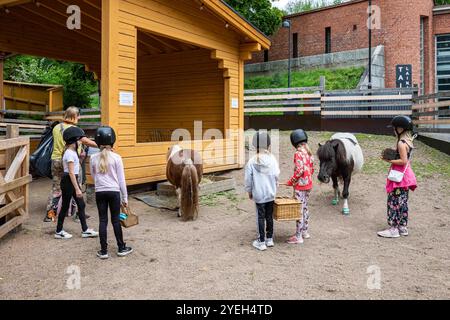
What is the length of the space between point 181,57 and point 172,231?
24.3ft

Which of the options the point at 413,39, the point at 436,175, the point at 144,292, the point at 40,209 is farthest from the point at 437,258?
the point at 413,39

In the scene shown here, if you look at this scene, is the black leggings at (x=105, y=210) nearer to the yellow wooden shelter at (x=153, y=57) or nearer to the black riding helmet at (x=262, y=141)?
the black riding helmet at (x=262, y=141)

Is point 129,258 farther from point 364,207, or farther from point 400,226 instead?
point 364,207

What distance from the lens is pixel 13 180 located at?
532cm

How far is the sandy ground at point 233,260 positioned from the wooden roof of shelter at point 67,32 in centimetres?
450

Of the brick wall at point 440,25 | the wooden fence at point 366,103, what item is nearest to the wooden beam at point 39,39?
→ the wooden fence at point 366,103

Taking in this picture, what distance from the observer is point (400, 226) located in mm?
5738

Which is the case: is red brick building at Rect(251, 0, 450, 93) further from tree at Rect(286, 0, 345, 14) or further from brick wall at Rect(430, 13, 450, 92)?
tree at Rect(286, 0, 345, 14)

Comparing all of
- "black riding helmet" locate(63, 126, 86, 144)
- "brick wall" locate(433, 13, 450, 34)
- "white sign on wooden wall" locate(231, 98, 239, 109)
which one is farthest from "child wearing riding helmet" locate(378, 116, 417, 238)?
"brick wall" locate(433, 13, 450, 34)

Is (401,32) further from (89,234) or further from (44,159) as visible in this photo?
(89,234)

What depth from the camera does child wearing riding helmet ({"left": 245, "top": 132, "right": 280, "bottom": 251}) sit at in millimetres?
4945

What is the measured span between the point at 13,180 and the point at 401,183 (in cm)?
526

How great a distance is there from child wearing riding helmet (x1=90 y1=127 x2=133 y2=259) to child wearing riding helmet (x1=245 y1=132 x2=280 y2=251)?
157cm

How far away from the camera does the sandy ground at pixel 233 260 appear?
146 inches
